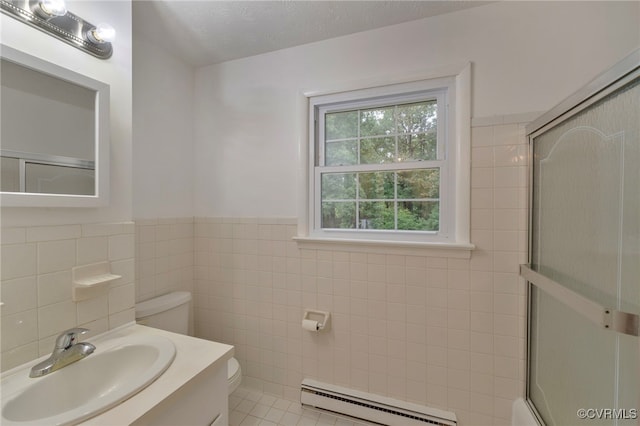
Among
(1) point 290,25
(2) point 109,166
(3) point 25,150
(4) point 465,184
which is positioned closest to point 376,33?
(1) point 290,25

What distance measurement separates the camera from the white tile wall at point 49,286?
846 millimetres

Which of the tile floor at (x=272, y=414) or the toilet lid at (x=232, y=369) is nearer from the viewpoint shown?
the toilet lid at (x=232, y=369)

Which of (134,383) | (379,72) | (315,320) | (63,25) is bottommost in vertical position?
(315,320)

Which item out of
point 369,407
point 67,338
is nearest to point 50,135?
point 67,338

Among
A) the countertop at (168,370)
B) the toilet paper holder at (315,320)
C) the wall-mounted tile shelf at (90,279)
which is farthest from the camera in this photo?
the toilet paper holder at (315,320)

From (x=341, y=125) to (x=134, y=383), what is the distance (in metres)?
1.64

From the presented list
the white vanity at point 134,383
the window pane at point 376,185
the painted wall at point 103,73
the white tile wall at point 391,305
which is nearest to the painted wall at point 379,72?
the white tile wall at point 391,305

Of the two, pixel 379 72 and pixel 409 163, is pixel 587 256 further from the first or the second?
pixel 379 72

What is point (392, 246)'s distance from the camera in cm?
155

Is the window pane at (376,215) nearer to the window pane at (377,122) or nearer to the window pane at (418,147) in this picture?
the window pane at (418,147)

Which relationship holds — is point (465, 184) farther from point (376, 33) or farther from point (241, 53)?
point (241, 53)

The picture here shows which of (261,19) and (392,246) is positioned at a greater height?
(261,19)

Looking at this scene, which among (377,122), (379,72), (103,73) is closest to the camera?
(103,73)

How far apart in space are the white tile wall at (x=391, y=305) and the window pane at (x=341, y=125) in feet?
2.23
